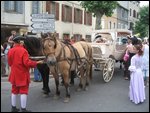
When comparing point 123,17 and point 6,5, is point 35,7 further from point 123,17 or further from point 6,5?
point 123,17

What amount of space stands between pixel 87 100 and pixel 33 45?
2128 mm

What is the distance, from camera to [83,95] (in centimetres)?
1019

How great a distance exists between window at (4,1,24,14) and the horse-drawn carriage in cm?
824

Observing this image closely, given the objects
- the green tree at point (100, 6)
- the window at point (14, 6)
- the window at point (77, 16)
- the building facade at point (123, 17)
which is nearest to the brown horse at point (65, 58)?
the window at point (14, 6)

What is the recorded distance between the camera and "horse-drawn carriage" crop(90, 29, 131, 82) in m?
12.6

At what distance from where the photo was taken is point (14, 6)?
22.2 meters

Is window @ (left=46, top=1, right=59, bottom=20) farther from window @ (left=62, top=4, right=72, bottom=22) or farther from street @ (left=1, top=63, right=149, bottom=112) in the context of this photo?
street @ (left=1, top=63, right=149, bottom=112)

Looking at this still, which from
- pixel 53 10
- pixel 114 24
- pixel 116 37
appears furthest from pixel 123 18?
pixel 116 37

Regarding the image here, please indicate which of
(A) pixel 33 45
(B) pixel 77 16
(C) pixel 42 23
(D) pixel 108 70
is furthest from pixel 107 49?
(B) pixel 77 16

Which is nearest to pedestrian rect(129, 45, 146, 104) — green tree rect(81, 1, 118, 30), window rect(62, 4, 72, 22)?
green tree rect(81, 1, 118, 30)

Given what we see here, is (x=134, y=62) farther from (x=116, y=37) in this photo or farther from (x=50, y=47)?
(x=116, y=37)

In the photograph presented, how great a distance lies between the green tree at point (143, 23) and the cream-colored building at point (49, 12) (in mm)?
11238

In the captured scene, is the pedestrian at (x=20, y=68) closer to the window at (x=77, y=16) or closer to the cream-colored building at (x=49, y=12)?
the cream-colored building at (x=49, y=12)

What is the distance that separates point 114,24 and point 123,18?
5620 millimetres
